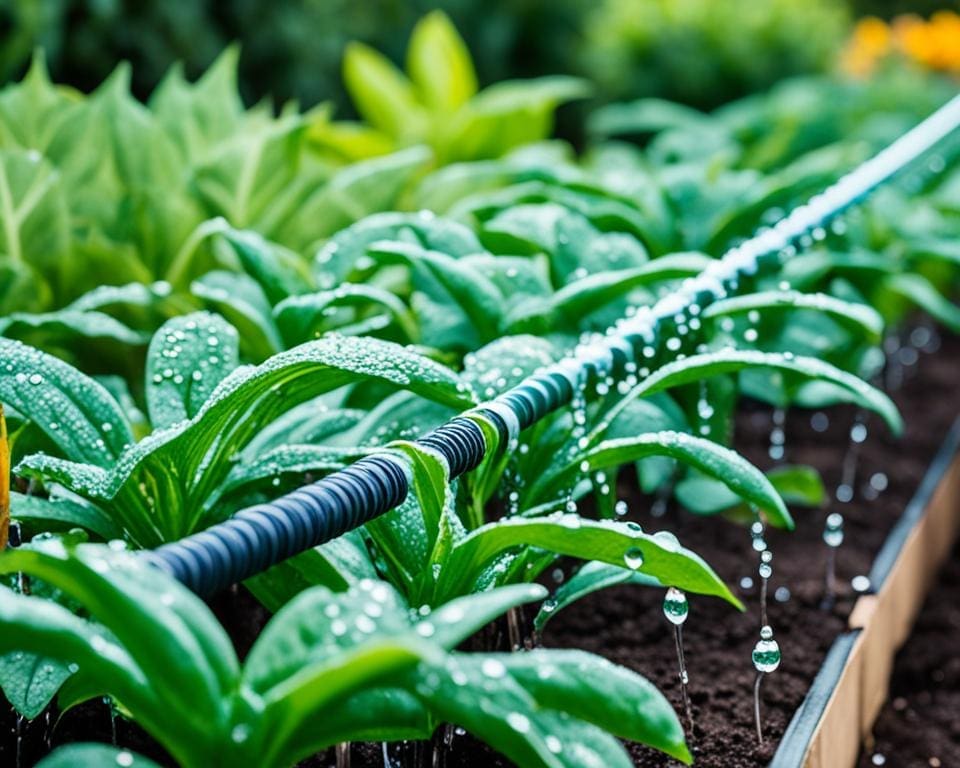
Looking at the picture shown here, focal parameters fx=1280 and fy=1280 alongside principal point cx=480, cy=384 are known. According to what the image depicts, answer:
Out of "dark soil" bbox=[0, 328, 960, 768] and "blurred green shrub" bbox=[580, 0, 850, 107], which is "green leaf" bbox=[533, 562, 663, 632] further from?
"blurred green shrub" bbox=[580, 0, 850, 107]

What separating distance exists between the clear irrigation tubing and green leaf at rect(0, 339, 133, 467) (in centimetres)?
41

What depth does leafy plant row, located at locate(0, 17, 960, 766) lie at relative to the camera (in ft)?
3.33

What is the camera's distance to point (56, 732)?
1.49 metres

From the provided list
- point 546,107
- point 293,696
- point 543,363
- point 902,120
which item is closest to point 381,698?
point 293,696

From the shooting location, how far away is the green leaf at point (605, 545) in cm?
120

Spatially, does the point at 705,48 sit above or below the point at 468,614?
below

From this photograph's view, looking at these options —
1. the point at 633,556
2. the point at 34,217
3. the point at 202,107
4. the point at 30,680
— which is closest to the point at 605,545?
the point at 633,556

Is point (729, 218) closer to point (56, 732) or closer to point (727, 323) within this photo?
point (727, 323)

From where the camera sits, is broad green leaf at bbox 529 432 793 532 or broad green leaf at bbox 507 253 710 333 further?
broad green leaf at bbox 507 253 710 333

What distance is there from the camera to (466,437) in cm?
132

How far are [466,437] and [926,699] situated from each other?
1233 millimetres

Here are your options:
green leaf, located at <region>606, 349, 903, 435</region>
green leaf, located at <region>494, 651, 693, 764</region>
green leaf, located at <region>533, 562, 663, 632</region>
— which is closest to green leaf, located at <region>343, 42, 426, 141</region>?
green leaf, located at <region>606, 349, 903, 435</region>

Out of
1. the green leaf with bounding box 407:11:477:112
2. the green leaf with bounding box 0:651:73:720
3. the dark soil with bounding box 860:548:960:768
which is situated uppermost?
the green leaf with bounding box 407:11:477:112

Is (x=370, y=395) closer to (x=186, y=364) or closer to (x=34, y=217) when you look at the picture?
(x=186, y=364)
